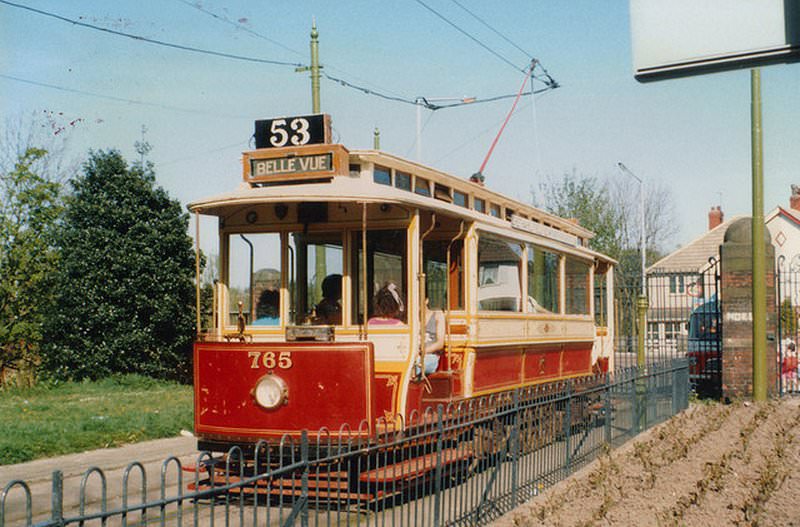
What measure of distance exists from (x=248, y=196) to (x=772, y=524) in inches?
227

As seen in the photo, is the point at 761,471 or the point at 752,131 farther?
the point at 752,131

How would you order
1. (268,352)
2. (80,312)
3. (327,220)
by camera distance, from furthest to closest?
(80,312)
(327,220)
(268,352)

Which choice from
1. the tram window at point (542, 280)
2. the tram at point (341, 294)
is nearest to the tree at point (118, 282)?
the tram window at point (542, 280)

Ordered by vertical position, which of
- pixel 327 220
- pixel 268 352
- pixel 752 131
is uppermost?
pixel 752 131

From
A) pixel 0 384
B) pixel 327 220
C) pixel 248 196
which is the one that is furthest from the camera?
pixel 0 384

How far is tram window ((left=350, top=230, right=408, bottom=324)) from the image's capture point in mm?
9711

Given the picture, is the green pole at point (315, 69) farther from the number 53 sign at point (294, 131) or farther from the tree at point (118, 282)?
the number 53 sign at point (294, 131)

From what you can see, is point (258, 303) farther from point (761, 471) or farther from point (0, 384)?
point (0, 384)

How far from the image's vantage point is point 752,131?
16.2 metres

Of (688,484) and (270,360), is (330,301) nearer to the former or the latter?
(270,360)

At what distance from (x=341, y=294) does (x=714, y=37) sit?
7.49 meters

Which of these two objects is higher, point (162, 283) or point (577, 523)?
point (162, 283)

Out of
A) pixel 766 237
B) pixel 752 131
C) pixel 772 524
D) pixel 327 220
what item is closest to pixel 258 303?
pixel 327 220

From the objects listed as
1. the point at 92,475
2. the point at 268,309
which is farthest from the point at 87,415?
the point at 268,309
